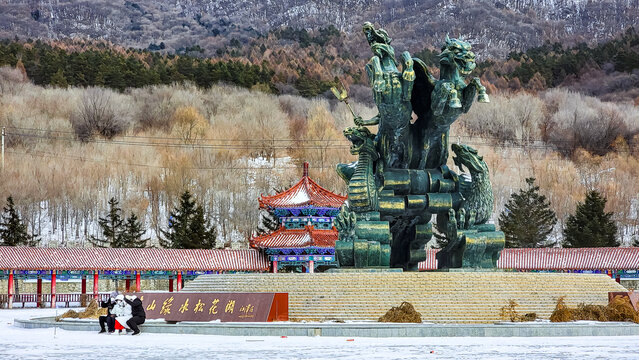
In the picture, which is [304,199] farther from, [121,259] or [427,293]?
[427,293]

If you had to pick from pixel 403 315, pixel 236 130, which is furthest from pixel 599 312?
pixel 236 130

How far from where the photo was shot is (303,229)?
116 ft

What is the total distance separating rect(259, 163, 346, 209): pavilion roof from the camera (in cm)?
3475

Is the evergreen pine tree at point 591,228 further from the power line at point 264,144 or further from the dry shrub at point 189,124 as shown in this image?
the dry shrub at point 189,124

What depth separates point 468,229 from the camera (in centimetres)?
1878

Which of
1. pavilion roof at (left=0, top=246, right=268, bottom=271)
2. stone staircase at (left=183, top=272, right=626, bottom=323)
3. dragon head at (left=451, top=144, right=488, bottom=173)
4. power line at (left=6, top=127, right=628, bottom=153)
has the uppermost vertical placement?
power line at (left=6, top=127, right=628, bottom=153)

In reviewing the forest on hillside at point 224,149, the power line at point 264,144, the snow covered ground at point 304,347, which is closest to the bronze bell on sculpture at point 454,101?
the snow covered ground at point 304,347

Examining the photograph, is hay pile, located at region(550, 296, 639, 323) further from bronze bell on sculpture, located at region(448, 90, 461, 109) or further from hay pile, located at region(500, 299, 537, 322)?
bronze bell on sculpture, located at region(448, 90, 461, 109)

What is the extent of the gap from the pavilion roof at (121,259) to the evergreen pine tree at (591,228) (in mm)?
14746

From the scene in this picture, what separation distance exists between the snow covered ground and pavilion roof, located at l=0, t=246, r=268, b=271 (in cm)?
1865

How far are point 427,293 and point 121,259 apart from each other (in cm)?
1932

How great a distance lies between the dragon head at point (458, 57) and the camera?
1880cm

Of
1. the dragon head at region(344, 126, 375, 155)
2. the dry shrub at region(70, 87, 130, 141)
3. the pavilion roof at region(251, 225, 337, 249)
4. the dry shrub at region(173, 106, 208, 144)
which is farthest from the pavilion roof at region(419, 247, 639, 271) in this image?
the dry shrub at region(70, 87, 130, 141)

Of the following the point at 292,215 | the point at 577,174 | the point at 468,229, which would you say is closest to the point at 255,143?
the point at 577,174
